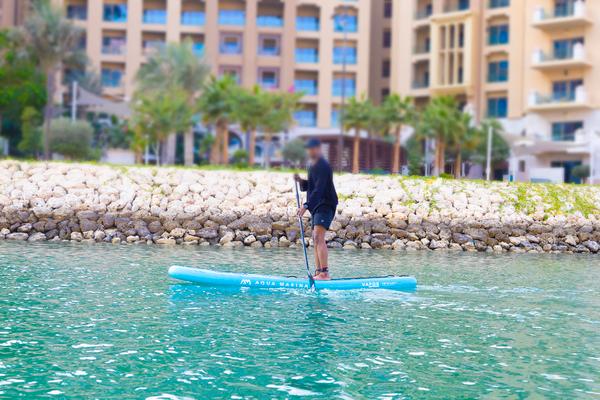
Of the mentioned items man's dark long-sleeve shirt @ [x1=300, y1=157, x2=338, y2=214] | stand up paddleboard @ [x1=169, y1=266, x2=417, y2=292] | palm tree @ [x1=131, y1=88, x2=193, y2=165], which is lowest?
stand up paddleboard @ [x1=169, y1=266, x2=417, y2=292]

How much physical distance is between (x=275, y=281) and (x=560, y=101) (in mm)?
57711

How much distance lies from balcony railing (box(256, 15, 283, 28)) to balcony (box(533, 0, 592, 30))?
→ 27.3m

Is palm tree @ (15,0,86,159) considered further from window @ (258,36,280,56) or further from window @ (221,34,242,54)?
window @ (258,36,280,56)

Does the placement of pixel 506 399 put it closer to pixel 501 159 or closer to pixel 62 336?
pixel 62 336

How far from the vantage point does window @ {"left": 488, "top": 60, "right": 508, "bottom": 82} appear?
7406 cm

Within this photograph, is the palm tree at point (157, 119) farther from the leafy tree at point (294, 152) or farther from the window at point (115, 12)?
the window at point (115, 12)

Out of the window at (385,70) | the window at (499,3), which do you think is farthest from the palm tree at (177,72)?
the window at (499,3)

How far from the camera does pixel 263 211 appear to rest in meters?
26.7

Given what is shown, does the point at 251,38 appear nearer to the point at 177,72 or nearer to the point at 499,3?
the point at 177,72

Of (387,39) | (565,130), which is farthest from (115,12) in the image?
(565,130)

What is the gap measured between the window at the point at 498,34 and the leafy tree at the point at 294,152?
20.2 metres

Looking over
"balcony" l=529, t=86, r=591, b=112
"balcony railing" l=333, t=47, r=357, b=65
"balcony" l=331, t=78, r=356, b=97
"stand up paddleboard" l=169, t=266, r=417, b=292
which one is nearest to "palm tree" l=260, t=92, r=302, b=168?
"balcony" l=529, t=86, r=591, b=112

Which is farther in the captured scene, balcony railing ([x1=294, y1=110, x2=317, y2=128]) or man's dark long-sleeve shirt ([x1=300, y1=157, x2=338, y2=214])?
balcony railing ([x1=294, y1=110, x2=317, y2=128])

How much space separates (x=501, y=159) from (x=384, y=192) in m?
39.8
